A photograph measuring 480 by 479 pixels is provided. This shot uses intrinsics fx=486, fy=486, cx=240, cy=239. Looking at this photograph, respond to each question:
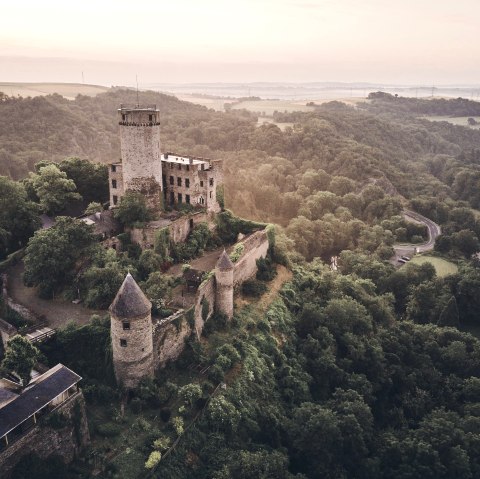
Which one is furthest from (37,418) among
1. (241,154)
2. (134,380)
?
(241,154)

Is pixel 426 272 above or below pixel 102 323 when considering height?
below

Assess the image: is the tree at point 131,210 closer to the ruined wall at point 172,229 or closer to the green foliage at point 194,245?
the ruined wall at point 172,229

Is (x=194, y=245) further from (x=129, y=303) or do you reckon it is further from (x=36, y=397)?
(x=36, y=397)

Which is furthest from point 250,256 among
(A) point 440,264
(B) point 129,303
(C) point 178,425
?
(A) point 440,264

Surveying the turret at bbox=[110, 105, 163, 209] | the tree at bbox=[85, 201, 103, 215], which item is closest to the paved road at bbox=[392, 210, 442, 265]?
the turret at bbox=[110, 105, 163, 209]

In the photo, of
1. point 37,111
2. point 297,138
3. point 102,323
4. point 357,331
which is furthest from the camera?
point 297,138

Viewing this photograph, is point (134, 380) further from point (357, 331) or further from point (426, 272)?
point (426, 272)

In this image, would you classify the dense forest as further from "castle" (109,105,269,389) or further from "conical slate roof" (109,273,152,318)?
"conical slate roof" (109,273,152,318)
